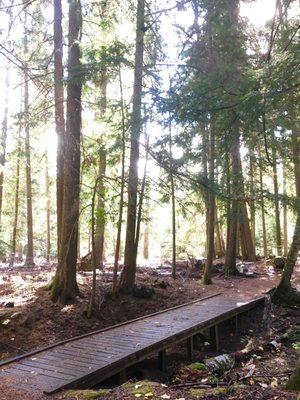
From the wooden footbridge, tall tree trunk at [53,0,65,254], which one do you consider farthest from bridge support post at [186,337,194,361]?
tall tree trunk at [53,0,65,254]

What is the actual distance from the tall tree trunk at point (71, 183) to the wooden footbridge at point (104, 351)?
2215 millimetres

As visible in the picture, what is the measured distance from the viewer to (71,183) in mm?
10625

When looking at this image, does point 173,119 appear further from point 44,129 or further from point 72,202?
point 44,129

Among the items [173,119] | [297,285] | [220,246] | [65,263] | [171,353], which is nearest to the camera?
[173,119]

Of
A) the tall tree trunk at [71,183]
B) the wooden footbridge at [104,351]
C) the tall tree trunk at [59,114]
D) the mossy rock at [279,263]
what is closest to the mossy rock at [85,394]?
the wooden footbridge at [104,351]

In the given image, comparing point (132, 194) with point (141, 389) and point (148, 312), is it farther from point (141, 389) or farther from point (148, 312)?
point (141, 389)

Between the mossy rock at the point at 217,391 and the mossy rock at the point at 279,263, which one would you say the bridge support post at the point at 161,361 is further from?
the mossy rock at the point at 279,263

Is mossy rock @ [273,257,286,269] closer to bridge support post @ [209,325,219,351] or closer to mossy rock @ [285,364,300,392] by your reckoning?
bridge support post @ [209,325,219,351]

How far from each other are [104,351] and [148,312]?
166 inches

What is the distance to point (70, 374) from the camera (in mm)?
5750

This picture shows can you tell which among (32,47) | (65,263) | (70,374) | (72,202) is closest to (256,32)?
(32,47)

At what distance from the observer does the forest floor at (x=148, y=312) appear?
5042 mm

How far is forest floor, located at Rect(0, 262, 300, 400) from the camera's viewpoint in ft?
16.5

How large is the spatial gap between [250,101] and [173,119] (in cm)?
169
